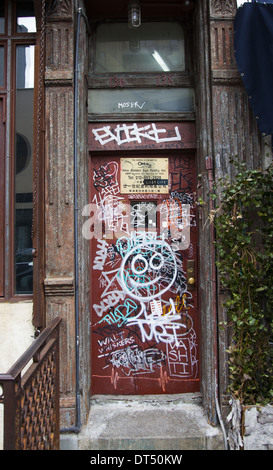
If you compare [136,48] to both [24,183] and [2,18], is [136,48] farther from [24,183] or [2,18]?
[24,183]

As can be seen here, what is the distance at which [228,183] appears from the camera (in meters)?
3.03

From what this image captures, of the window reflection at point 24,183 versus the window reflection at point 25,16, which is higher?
the window reflection at point 25,16

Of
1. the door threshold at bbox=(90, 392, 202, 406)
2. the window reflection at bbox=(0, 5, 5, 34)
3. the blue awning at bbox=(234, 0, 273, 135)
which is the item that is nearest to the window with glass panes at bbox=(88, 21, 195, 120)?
the blue awning at bbox=(234, 0, 273, 135)

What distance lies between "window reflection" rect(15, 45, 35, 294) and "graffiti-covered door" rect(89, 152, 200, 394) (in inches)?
25.9

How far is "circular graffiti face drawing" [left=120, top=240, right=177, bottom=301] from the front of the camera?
3580 millimetres

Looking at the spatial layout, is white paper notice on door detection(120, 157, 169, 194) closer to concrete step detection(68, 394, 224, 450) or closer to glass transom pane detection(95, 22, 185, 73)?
glass transom pane detection(95, 22, 185, 73)

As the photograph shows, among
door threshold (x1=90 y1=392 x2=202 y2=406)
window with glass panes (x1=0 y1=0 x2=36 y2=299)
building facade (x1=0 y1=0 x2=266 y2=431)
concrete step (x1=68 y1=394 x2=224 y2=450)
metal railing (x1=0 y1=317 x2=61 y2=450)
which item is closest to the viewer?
metal railing (x1=0 y1=317 x2=61 y2=450)

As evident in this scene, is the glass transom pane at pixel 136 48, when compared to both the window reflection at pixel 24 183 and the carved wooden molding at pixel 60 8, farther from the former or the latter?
the window reflection at pixel 24 183

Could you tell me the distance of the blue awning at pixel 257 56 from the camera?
9.95 ft

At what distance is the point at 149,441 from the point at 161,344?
2.98 ft

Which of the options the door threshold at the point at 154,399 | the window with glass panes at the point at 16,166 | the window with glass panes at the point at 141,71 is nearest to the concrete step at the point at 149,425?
the door threshold at the point at 154,399

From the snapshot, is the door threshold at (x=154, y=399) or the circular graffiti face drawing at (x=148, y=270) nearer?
the door threshold at (x=154, y=399)

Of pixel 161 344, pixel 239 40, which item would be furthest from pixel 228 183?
pixel 161 344

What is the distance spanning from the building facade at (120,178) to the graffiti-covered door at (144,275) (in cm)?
1
